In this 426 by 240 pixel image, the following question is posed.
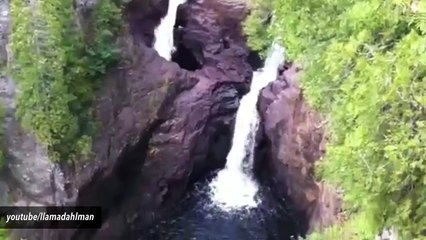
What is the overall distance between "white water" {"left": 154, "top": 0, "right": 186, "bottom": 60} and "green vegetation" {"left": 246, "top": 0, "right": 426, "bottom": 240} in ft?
41.6

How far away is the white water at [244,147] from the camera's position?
67.2ft

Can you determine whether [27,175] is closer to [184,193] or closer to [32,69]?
[32,69]

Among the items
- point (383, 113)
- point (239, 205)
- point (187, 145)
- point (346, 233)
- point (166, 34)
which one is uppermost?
point (166, 34)

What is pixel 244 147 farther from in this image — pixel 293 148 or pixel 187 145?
pixel 293 148

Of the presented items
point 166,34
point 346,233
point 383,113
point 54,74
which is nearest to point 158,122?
point 166,34

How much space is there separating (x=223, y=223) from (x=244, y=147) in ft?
11.3

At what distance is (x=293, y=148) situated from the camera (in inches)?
695

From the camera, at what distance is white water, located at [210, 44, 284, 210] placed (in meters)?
20.5

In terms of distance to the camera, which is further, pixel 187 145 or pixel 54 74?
pixel 187 145

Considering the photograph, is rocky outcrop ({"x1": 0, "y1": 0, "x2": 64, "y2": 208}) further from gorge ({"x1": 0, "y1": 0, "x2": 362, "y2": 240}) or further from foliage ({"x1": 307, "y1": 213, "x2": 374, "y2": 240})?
foliage ({"x1": 307, "y1": 213, "x2": 374, "y2": 240})

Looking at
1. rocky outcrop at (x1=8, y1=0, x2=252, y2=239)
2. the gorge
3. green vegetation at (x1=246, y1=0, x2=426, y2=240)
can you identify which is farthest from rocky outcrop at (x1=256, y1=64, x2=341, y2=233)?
green vegetation at (x1=246, y1=0, x2=426, y2=240)

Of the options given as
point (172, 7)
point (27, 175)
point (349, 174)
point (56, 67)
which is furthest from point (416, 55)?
point (172, 7)

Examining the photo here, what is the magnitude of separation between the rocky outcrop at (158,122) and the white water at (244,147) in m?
0.33

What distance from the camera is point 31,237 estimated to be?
13.8 meters
